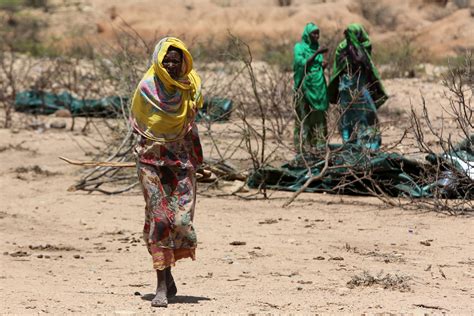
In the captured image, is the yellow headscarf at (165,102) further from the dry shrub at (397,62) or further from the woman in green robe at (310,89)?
the dry shrub at (397,62)

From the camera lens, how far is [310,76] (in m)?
10.9

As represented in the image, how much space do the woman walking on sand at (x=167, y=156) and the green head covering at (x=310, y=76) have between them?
204 inches

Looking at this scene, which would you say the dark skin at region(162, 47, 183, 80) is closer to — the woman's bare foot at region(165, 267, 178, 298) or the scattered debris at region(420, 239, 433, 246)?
the woman's bare foot at region(165, 267, 178, 298)

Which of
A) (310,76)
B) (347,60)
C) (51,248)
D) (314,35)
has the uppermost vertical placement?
(314,35)

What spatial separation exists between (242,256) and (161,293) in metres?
1.65

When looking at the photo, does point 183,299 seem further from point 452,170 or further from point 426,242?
point 452,170

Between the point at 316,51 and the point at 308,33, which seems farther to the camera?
the point at 308,33

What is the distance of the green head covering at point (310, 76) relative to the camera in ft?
35.6

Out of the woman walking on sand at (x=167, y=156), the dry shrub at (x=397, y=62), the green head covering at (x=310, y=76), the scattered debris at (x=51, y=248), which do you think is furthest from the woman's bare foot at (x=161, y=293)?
the dry shrub at (x=397, y=62)

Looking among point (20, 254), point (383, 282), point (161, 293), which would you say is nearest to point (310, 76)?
point (20, 254)

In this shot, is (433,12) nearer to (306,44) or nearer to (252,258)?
(306,44)

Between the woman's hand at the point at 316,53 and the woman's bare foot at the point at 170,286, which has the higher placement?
the woman's hand at the point at 316,53

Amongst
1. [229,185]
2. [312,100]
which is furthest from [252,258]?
[312,100]

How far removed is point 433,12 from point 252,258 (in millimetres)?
22931
